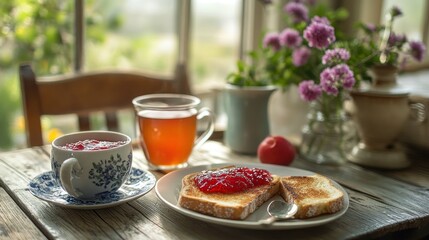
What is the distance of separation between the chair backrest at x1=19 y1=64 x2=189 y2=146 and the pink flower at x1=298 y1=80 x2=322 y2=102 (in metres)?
0.58

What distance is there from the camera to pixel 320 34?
1.12 meters

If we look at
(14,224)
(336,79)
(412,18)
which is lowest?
(14,224)

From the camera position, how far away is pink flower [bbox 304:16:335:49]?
3.68 ft

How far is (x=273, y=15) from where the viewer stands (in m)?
2.08

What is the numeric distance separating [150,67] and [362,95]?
114 cm

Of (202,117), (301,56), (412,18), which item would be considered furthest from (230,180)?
(412,18)

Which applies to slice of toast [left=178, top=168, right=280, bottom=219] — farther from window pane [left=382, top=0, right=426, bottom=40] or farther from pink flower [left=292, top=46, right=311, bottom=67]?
window pane [left=382, top=0, right=426, bottom=40]

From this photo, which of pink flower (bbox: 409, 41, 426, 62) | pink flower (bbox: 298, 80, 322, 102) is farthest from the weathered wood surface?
pink flower (bbox: 409, 41, 426, 62)

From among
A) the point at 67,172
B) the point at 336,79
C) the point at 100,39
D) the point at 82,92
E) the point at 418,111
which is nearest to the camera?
the point at 67,172

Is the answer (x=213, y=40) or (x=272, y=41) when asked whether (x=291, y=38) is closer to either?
(x=272, y=41)

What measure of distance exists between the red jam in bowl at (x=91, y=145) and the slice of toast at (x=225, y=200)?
0.15m

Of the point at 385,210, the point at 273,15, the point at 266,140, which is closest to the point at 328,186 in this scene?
the point at 385,210

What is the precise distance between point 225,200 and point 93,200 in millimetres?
245

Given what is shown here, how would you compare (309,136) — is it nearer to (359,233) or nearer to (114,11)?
(359,233)
